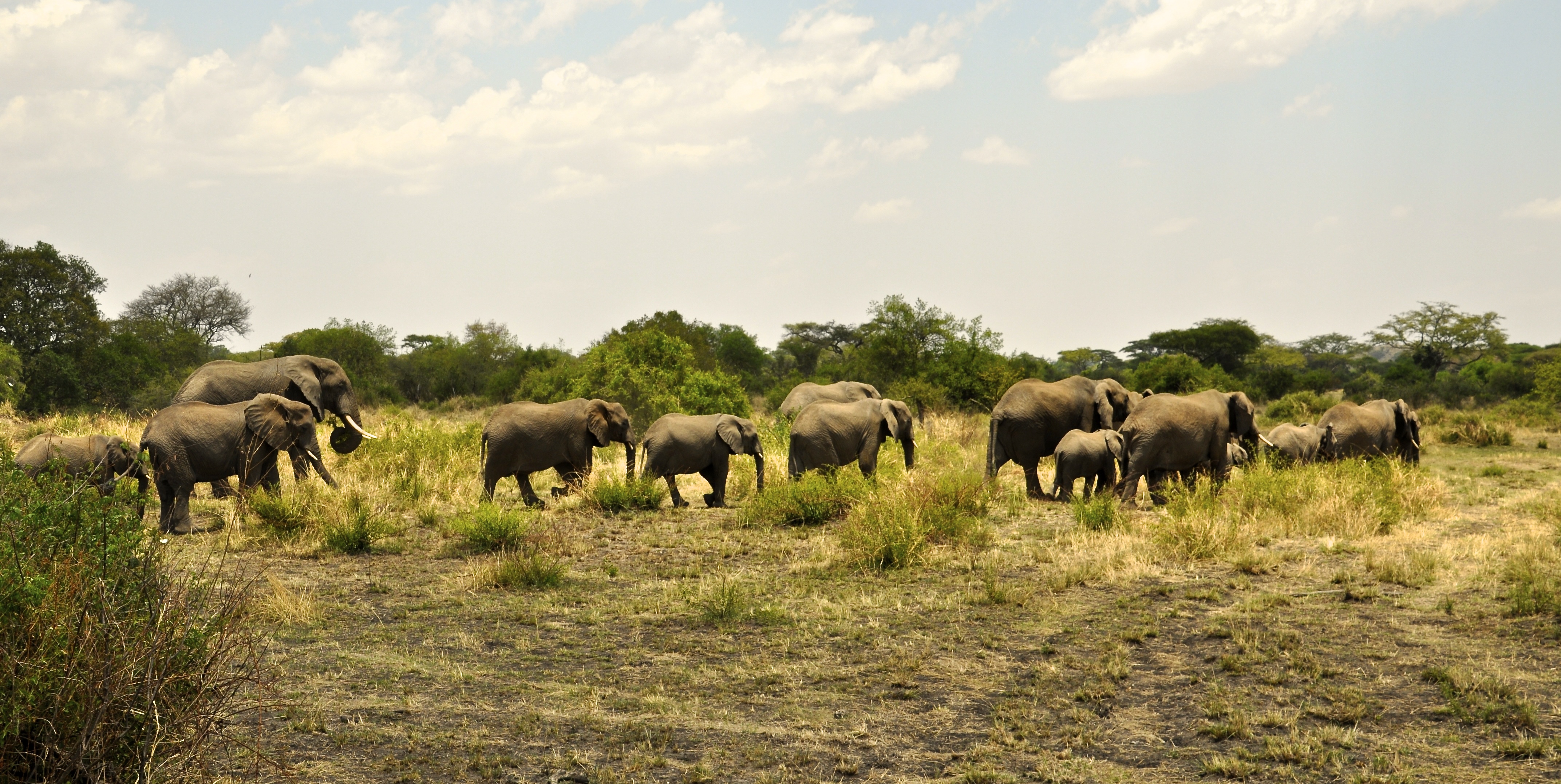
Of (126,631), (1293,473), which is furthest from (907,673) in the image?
(1293,473)

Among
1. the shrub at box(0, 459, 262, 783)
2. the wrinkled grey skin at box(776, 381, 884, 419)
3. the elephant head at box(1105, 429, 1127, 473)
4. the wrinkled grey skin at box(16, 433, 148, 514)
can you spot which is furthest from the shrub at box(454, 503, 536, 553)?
the wrinkled grey skin at box(776, 381, 884, 419)

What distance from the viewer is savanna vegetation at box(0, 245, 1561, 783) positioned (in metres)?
4.80

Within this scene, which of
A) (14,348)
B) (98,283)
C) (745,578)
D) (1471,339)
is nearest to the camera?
(745,578)

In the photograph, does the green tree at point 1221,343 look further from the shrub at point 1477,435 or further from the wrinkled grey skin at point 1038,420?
the wrinkled grey skin at point 1038,420

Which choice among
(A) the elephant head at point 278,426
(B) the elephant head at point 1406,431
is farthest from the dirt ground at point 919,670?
(B) the elephant head at point 1406,431

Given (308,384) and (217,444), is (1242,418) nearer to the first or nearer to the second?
(217,444)

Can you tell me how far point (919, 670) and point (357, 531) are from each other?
21.5 ft

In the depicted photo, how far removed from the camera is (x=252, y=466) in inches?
503

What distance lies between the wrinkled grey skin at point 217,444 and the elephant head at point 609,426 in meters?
3.37

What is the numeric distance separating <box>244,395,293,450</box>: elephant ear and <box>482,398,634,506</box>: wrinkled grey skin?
2288 mm

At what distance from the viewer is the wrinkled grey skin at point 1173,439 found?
14000 millimetres

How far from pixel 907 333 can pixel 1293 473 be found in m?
20.1

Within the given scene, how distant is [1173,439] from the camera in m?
14.0

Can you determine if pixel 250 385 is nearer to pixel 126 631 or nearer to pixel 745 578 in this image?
pixel 745 578
